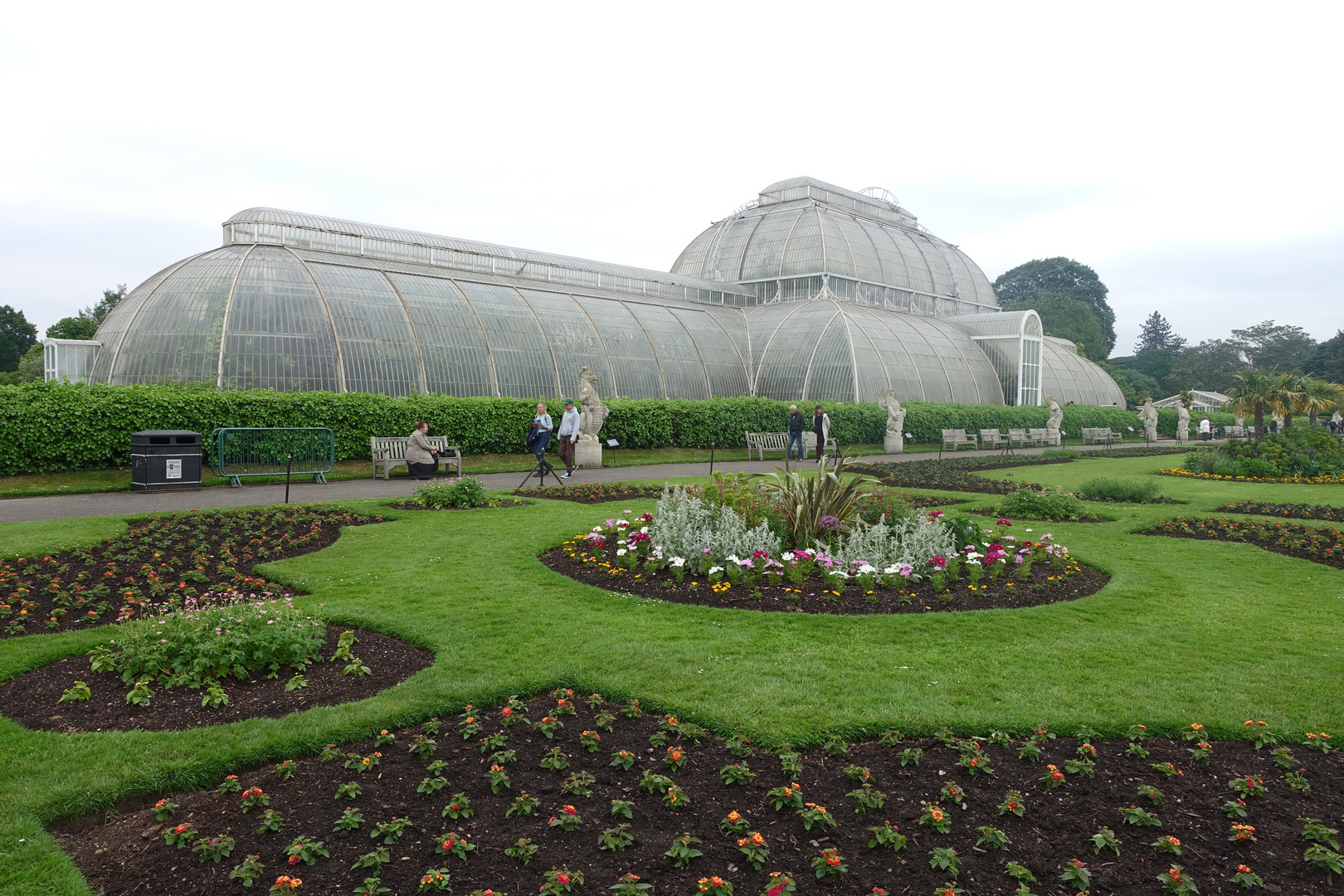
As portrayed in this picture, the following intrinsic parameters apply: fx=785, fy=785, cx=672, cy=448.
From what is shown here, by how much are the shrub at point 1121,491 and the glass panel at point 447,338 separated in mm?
19080

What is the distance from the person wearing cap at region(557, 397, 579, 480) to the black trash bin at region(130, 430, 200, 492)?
7686 millimetres

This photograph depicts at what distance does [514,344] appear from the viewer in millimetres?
29078

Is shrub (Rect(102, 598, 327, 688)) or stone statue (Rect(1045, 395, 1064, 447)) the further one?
stone statue (Rect(1045, 395, 1064, 447))

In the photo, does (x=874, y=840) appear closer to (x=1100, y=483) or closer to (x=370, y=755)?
(x=370, y=755)

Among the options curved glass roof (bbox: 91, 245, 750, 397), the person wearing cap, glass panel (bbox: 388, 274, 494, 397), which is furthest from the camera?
glass panel (bbox: 388, 274, 494, 397)

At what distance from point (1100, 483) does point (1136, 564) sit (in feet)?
23.6

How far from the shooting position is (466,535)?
34.8 ft

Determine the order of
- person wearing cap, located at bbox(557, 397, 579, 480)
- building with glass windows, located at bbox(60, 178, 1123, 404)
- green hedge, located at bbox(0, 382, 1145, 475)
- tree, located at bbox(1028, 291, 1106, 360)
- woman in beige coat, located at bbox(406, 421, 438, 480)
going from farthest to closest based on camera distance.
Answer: tree, located at bbox(1028, 291, 1106, 360)
building with glass windows, located at bbox(60, 178, 1123, 404)
person wearing cap, located at bbox(557, 397, 579, 480)
woman in beige coat, located at bbox(406, 421, 438, 480)
green hedge, located at bbox(0, 382, 1145, 475)

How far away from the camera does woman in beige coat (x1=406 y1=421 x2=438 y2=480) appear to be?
58.4 ft

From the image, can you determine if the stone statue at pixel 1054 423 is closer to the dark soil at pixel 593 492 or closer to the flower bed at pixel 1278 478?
the flower bed at pixel 1278 478

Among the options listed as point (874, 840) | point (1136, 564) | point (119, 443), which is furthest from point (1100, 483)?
point (119, 443)

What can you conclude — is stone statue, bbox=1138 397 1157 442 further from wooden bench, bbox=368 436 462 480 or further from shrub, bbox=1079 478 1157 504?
wooden bench, bbox=368 436 462 480

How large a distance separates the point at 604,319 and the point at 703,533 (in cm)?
2596

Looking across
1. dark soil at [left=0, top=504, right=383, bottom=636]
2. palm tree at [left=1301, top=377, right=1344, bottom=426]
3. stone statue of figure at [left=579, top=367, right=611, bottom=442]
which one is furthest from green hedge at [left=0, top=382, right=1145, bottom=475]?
palm tree at [left=1301, top=377, right=1344, bottom=426]
